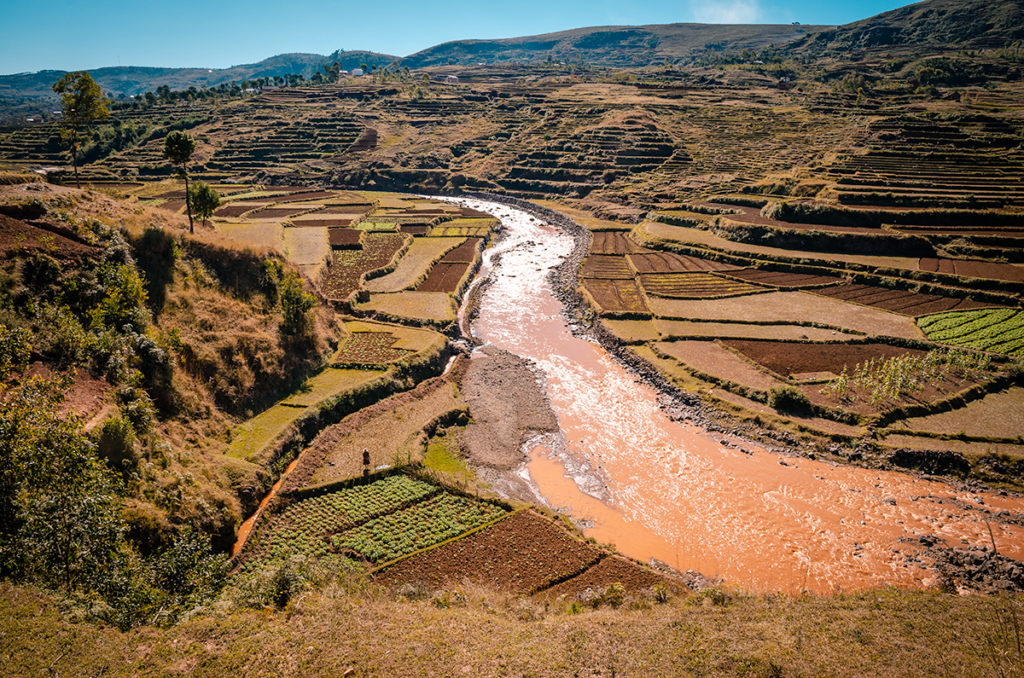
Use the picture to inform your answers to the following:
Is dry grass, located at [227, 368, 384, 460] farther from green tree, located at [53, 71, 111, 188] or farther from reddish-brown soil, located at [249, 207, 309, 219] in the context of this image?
reddish-brown soil, located at [249, 207, 309, 219]

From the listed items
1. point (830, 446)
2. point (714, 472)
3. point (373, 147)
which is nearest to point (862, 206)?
point (830, 446)

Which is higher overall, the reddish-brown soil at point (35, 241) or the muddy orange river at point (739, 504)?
the reddish-brown soil at point (35, 241)

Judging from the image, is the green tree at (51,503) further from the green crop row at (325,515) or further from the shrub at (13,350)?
the green crop row at (325,515)

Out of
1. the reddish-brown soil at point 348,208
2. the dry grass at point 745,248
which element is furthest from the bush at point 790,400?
the reddish-brown soil at point 348,208

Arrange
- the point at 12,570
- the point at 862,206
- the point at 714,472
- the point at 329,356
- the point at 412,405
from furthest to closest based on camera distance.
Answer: the point at 862,206
the point at 329,356
the point at 412,405
the point at 714,472
the point at 12,570

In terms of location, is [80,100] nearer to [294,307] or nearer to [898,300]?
[294,307]

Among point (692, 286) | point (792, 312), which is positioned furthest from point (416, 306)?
point (792, 312)

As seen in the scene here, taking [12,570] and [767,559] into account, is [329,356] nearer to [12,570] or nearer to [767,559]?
[12,570]
